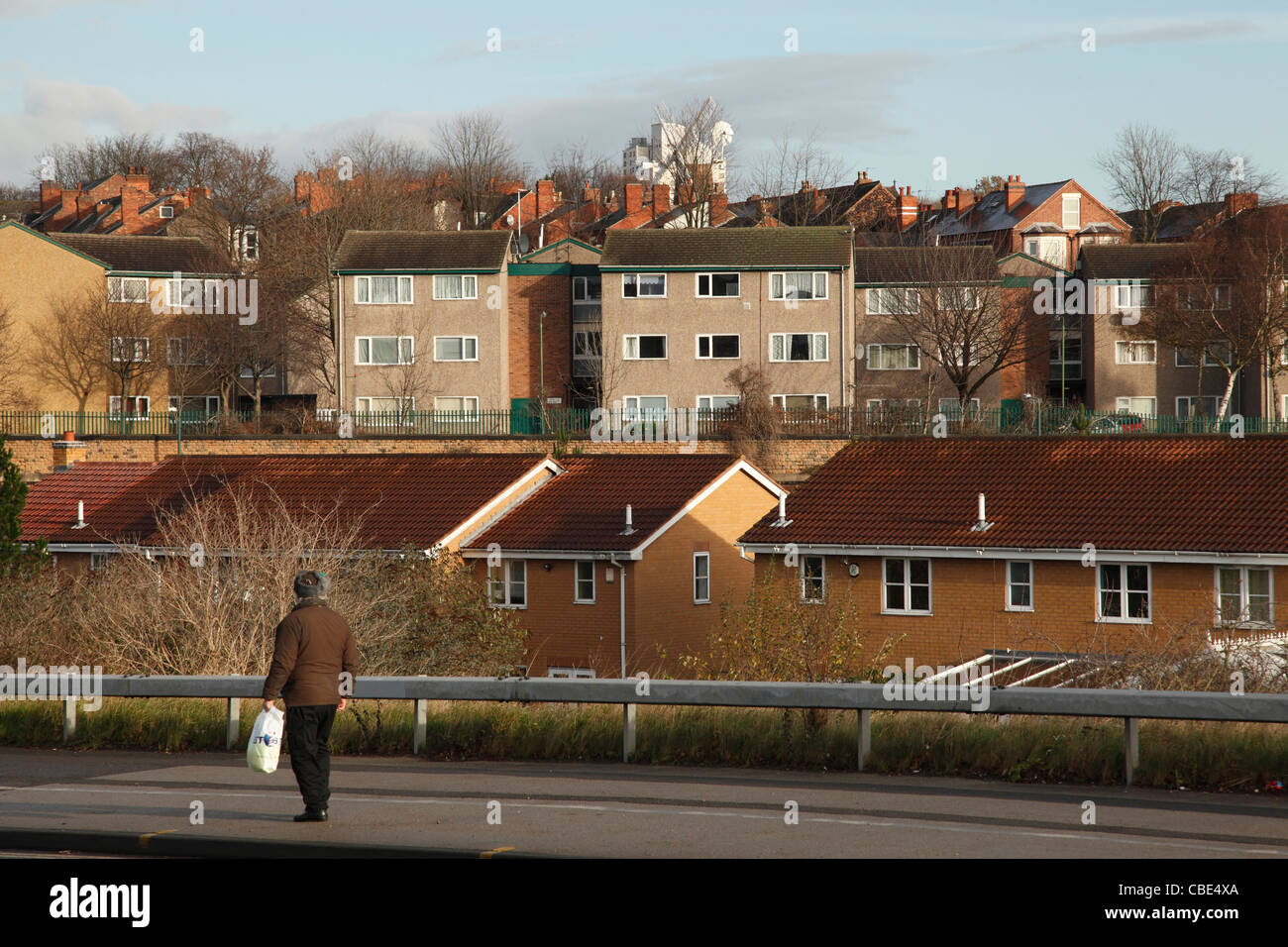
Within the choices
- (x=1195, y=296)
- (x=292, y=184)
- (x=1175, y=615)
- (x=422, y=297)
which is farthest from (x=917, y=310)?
(x=292, y=184)

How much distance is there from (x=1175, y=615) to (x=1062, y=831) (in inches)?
885

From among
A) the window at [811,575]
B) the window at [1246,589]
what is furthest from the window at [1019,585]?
the window at [811,575]

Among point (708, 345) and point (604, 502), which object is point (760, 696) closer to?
point (604, 502)

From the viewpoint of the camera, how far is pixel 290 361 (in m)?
68.8

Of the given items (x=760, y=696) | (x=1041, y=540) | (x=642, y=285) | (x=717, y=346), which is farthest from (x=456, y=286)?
(x=760, y=696)

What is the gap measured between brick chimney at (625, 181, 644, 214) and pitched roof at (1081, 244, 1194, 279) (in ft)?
99.8

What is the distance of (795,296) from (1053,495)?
3127 cm

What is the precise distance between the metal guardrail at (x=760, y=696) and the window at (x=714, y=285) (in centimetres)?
5154

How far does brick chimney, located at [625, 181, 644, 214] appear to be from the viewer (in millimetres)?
89250

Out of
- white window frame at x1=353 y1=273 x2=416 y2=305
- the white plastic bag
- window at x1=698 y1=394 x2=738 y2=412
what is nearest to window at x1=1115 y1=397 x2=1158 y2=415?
window at x1=698 y1=394 x2=738 y2=412

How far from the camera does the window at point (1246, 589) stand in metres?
28.1

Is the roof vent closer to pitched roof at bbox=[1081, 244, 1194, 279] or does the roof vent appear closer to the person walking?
the person walking

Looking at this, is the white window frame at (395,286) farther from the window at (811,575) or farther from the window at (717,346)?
the window at (811,575)

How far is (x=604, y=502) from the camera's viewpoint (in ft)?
123
